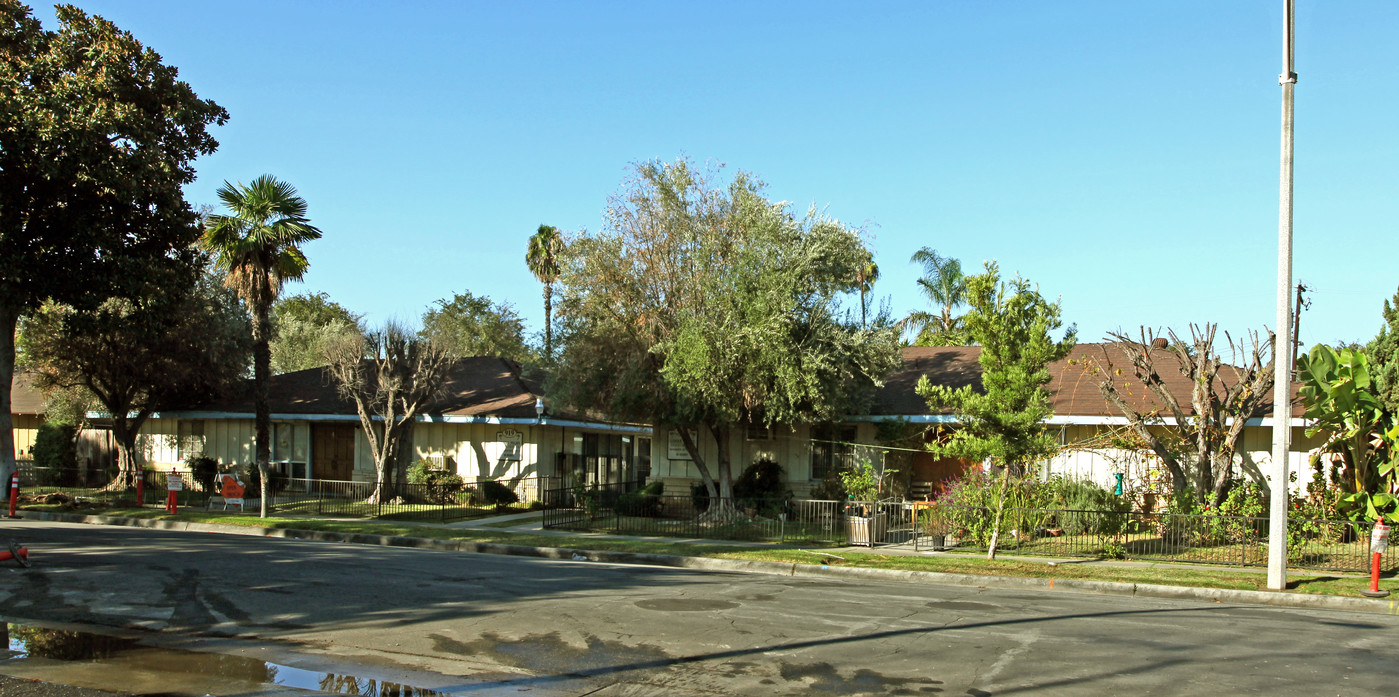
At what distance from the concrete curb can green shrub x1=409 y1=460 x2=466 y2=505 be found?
5698mm

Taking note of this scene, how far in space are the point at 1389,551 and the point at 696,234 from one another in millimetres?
14781

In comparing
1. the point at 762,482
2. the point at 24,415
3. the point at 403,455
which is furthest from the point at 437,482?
the point at 24,415

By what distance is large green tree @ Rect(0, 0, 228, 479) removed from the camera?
1708 cm

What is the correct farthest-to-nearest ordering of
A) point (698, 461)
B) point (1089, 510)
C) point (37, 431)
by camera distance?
point (37, 431), point (698, 461), point (1089, 510)

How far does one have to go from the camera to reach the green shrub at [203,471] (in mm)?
29656

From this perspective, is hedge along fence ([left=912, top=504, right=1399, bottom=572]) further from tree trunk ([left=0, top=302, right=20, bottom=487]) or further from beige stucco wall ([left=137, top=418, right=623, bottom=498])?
tree trunk ([left=0, top=302, right=20, bottom=487])

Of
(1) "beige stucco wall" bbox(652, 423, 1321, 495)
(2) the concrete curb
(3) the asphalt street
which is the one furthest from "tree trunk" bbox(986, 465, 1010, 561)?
(3) the asphalt street

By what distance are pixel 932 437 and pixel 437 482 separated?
1398 centimetres

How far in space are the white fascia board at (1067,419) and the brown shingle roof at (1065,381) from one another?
0.66 ft

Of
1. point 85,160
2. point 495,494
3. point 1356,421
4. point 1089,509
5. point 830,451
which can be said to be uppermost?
point 85,160

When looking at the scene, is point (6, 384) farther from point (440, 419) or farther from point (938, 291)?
point (938, 291)

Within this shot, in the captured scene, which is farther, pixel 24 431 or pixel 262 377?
pixel 24 431

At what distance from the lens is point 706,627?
33.8ft

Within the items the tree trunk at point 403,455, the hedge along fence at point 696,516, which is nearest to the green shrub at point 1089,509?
the hedge along fence at point 696,516
